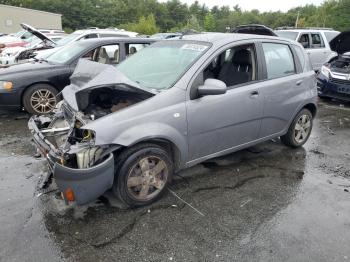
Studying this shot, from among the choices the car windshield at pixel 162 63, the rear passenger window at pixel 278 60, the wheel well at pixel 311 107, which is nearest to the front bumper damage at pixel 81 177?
the car windshield at pixel 162 63

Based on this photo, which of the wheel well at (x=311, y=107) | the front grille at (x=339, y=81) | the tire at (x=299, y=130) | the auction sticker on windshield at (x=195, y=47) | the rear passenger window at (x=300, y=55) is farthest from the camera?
the front grille at (x=339, y=81)

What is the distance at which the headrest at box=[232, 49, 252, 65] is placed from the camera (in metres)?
4.37

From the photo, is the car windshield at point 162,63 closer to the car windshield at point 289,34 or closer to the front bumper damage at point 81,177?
the front bumper damage at point 81,177

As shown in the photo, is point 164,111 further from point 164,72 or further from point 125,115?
point 164,72

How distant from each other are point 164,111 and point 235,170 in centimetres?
157

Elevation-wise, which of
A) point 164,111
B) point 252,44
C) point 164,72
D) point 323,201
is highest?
point 252,44

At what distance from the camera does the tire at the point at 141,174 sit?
3266mm

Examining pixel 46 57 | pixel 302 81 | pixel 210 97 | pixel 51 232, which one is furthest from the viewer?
pixel 46 57

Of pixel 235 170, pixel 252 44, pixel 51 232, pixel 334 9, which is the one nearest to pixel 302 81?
pixel 252 44

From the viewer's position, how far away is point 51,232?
305 centimetres

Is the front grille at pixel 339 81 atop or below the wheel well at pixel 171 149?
atop

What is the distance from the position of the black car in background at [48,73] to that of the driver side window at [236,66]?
3.07 m

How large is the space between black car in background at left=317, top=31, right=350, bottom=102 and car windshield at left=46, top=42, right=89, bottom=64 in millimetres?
5994

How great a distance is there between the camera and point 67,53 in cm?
695
